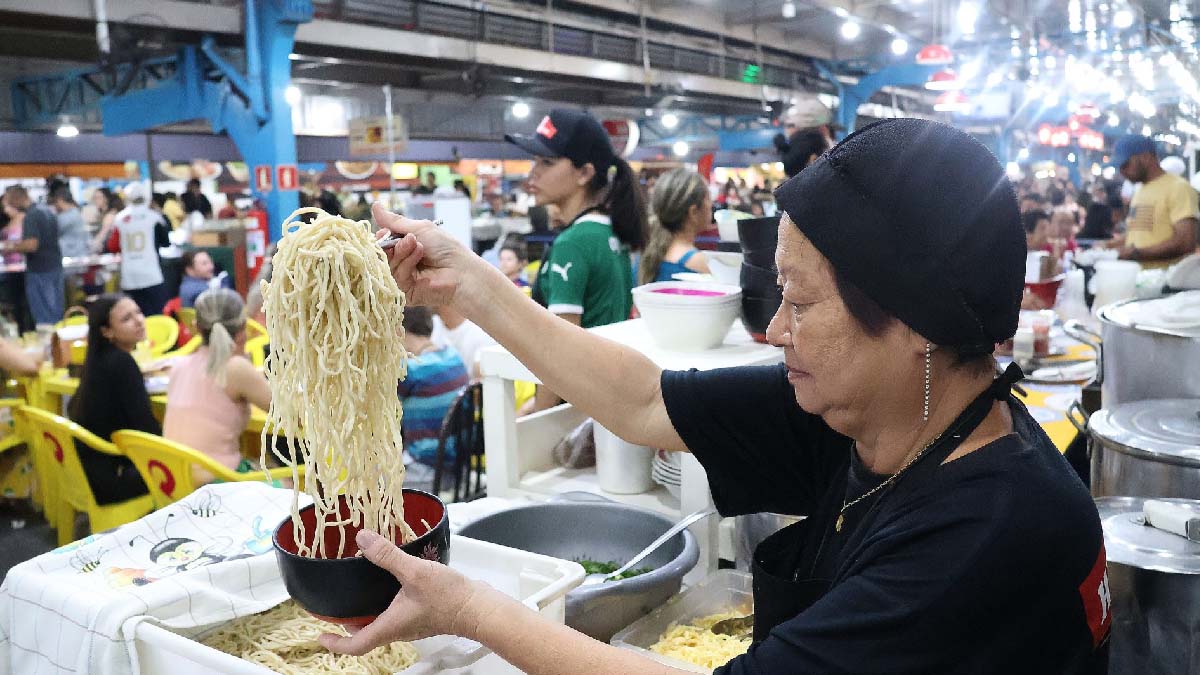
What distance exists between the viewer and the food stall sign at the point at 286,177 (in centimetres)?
1018

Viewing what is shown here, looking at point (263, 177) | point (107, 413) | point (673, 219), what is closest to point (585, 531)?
point (673, 219)

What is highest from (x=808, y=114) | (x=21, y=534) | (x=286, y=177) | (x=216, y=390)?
(x=286, y=177)

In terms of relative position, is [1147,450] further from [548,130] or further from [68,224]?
[68,224]

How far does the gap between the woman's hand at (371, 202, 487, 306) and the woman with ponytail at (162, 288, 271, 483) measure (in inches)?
Result: 120

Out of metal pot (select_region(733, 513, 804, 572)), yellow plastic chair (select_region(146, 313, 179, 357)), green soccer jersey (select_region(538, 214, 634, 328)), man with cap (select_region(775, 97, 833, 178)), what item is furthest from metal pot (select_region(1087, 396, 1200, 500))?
yellow plastic chair (select_region(146, 313, 179, 357))

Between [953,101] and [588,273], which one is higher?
[953,101]

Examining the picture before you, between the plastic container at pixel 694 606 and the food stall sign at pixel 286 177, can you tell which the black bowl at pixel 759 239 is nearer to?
the plastic container at pixel 694 606

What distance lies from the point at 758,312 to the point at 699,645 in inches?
34.0

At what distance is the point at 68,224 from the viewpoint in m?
12.1

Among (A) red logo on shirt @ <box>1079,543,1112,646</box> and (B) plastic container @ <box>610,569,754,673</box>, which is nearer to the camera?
(A) red logo on shirt @ <box>1079,543,1112,646</box>

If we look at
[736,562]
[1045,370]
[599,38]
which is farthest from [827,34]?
[736,562]

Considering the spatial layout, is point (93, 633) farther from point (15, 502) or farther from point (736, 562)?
point (15, 502)

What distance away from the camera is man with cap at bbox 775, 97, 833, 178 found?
3.93m

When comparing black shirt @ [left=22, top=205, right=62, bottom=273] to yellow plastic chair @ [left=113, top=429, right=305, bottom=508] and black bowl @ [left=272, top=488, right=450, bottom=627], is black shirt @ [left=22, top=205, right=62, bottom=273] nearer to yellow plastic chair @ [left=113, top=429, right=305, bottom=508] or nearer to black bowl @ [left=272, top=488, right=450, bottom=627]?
yellow plastic chair @ [left=113, top=429, right=305, bottom=508]
